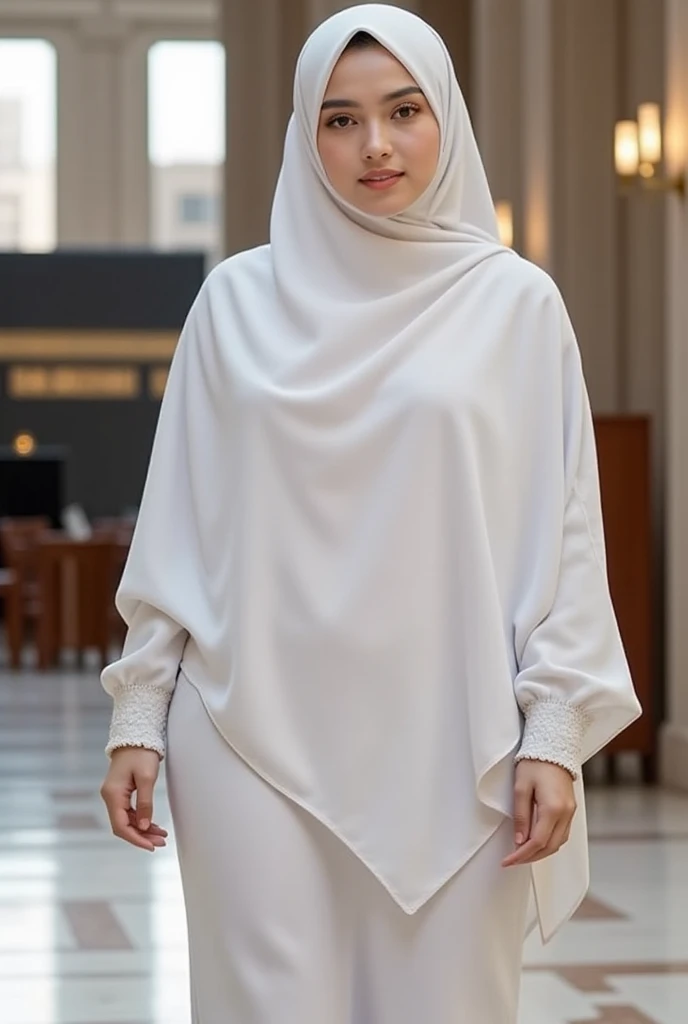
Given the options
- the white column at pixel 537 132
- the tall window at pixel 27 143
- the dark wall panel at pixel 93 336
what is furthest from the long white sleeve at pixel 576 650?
the tall window at pixel 27 143

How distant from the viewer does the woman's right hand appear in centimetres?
200

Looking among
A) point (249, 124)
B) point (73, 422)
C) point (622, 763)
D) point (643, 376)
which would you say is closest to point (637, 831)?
point (622, 763)

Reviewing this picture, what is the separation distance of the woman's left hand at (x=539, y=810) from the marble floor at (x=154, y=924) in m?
2.28

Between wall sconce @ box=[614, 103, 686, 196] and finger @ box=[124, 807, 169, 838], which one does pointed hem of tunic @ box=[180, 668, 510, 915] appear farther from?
wall sconce @ box=[614, 103, 686, 196]

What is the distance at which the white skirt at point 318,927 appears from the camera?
1.88 meters

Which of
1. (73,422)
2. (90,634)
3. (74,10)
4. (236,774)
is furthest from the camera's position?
(74,10)

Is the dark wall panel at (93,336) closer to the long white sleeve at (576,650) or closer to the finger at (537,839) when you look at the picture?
the long white sleeve at (576,650)

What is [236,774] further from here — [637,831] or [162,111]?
[162,111]

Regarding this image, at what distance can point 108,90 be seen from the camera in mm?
27797

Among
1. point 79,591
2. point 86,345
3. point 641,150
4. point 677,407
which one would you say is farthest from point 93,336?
point 677,407

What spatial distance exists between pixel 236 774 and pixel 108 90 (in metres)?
26.8

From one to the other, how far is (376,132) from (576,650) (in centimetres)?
56

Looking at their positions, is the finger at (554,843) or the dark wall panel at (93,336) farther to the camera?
the dark wall panel at (93,336)

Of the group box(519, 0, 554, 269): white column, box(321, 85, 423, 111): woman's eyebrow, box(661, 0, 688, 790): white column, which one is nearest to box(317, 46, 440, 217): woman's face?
box(321, 85, 423, 111): woman's eyebrow
